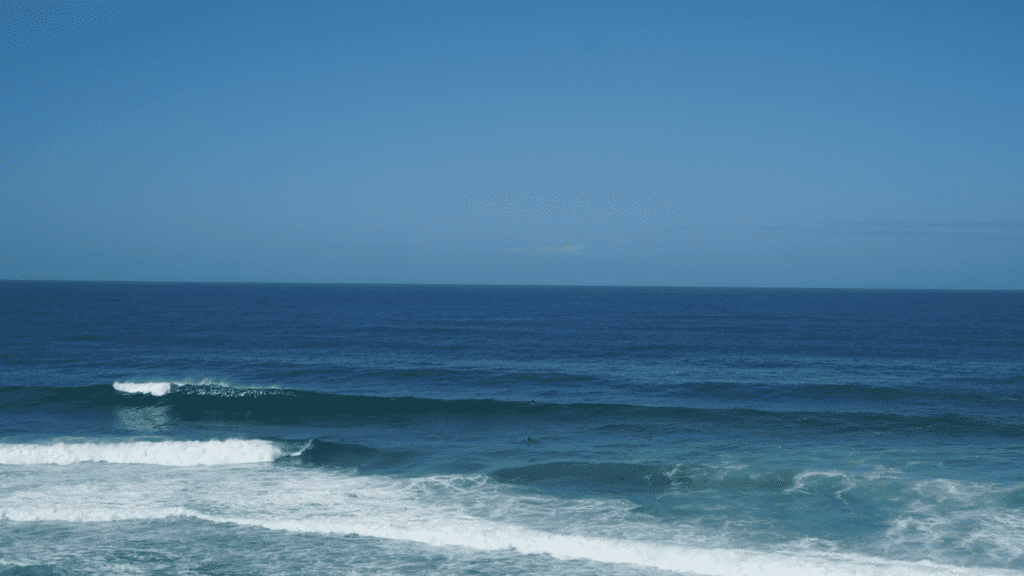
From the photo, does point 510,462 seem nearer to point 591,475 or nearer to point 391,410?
point 591,475

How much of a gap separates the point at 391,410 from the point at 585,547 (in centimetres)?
1760

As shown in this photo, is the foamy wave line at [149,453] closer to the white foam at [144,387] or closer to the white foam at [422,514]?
the white foam at [422,514]

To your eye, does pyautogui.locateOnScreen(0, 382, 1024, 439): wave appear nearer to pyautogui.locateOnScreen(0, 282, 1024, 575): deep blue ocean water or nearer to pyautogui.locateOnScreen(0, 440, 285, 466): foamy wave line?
pyautogui.locateOnScreen(0, 282, 1024, 575): deep blue ocean water

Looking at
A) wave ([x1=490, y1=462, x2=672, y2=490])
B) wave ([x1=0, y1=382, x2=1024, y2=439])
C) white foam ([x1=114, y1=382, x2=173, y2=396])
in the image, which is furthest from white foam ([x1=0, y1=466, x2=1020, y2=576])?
white foam ([x1=114, y1=382, x2=173, y2=396])

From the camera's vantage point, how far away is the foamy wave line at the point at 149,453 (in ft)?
71.9

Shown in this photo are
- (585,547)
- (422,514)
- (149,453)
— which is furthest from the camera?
(149,453)

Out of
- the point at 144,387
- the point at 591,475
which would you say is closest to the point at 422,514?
the point at 591,475

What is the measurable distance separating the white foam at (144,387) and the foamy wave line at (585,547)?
1794cm

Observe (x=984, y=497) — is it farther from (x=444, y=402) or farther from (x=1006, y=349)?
(x=1006, y=349)

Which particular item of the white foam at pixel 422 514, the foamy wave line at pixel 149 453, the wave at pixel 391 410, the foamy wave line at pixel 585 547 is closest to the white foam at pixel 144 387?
the wave at pixel 391 410

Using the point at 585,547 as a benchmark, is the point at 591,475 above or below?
below

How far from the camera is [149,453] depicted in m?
22.4

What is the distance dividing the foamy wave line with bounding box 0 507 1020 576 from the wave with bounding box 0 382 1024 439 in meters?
12.6

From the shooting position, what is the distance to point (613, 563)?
1369 centimetres
